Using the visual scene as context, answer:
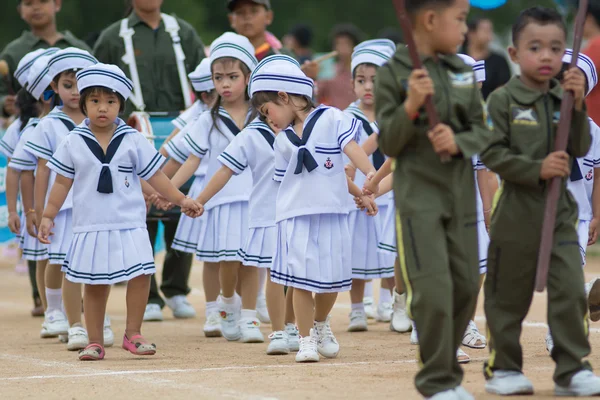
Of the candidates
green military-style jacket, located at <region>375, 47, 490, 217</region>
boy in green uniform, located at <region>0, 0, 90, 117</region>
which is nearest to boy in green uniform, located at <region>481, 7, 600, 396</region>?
green military-style jacket, located at <region>375, 47, 490, 217</region>

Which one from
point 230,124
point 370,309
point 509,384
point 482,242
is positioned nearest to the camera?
point 509,384

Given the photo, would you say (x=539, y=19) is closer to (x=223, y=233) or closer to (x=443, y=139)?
(x=443, y=139)

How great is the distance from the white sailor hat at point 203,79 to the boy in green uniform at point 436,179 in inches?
173

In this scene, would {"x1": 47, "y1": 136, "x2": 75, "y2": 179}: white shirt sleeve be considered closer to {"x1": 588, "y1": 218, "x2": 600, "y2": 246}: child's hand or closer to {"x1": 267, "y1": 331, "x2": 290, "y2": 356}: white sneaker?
{"x1": 267, "y1": 331, "x2": 290, "y2": 356}: white sneaker

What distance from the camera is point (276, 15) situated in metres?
31.7

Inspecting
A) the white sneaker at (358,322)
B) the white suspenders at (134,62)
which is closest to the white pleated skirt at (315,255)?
the white sneaker at (358,322)

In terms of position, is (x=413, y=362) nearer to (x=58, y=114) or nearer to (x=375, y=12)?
(x=58, y=114)

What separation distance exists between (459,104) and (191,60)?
613 centimetres

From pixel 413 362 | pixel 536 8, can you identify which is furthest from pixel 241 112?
pixel 536 8

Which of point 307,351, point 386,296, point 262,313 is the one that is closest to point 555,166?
point 307,351

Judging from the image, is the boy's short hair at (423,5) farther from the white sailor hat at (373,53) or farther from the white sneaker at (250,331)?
the white sailor hat at (373,53)

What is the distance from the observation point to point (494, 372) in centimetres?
649

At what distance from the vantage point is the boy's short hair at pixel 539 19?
6.46m

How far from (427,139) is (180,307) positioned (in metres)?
5.91
